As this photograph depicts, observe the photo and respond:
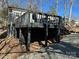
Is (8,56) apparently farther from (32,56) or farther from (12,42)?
(12,42)

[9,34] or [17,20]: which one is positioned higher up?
[17,20]

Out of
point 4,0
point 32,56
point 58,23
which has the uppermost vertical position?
point 4,0

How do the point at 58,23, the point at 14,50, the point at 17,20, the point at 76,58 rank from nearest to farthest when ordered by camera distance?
the point at 76,58, the point at 14,50, the point at 17,20, the point at 58,23

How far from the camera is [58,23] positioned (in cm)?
2223

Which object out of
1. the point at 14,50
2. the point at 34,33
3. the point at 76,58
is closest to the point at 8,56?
the point at 14,50

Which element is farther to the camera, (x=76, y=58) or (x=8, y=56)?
(x=8, y=56)

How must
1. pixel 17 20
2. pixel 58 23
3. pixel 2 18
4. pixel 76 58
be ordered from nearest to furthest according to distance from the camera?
pixel 76 58 → pixel 17 20 → pixel 58 23 → pixel 2 18

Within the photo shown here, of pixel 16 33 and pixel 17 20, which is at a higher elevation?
pixel 17 20

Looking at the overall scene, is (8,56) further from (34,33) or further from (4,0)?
(4,0)

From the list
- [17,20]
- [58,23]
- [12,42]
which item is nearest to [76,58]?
[12,42]

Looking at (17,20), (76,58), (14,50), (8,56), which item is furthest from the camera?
(17,20)

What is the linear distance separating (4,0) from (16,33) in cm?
1828

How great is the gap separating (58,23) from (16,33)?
5.35 meters

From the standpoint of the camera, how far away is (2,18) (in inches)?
1416
